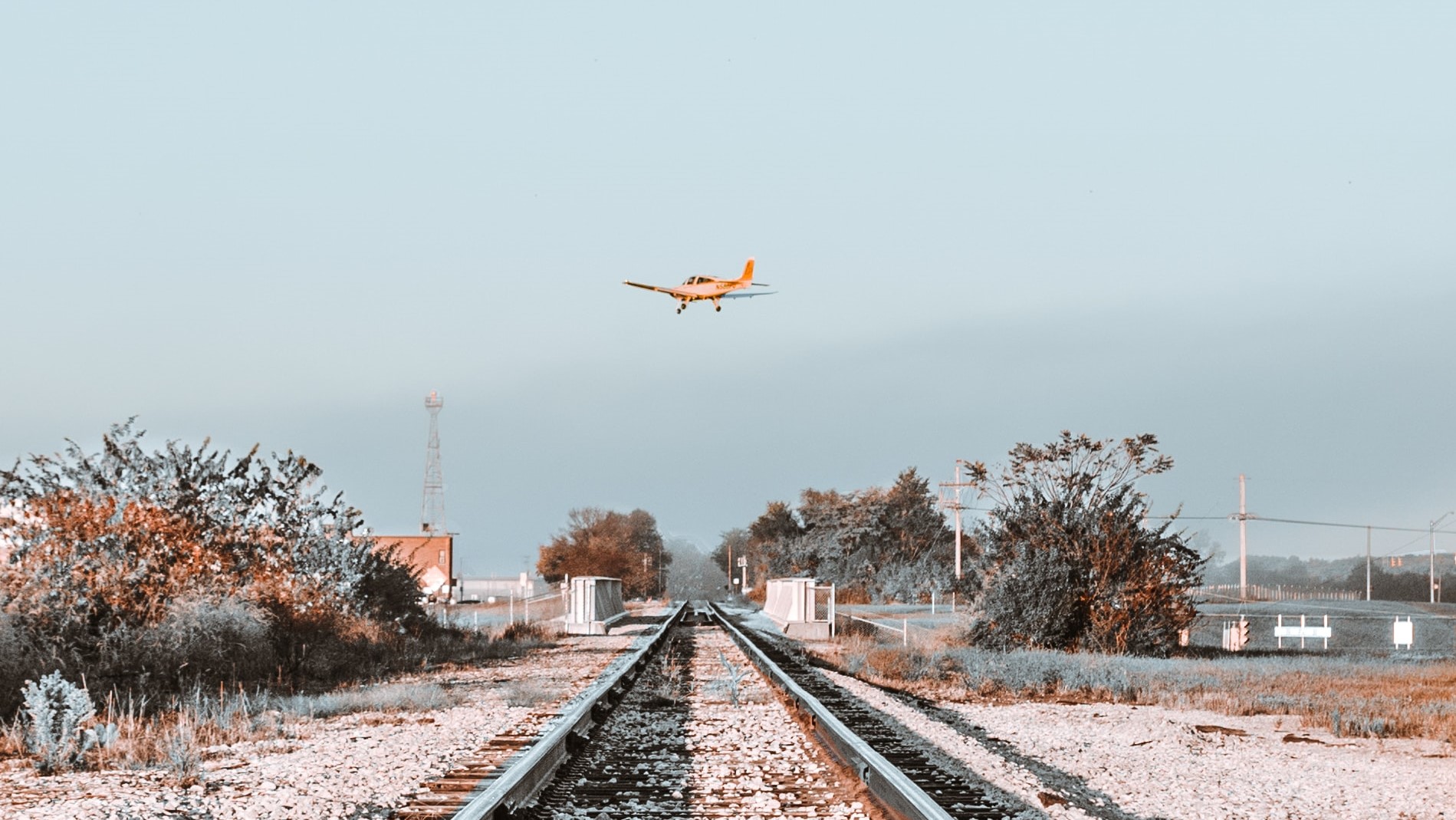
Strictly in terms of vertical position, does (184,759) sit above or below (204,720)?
above

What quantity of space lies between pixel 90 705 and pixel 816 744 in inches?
227

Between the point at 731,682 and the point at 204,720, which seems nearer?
the point at 204,720

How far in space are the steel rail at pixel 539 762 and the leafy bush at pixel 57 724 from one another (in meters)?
3.34

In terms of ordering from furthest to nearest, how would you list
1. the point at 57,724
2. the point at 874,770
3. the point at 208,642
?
1. the point at 208,642
2. the point at 57,724
3. the point at 874,770

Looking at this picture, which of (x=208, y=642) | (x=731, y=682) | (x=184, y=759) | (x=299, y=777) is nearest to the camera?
(x=299, y=777)

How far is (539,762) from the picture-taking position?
31.4 feet

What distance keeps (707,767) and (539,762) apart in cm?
139

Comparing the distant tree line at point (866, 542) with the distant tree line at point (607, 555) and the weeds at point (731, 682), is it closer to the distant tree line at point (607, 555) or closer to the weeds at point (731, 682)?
the distant tree line at point (607, 555)

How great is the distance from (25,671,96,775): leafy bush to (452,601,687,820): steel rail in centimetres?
334

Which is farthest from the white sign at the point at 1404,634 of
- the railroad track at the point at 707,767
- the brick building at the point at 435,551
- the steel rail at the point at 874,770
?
the brick building at the point at 435,551

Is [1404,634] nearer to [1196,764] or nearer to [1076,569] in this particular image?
[1076,569]

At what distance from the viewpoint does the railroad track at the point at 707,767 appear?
851 cm

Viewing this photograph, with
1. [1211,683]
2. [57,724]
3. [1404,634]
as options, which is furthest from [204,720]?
[1404,634]

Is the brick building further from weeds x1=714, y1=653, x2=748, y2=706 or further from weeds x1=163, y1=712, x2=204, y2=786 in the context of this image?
weeds x1=163, y1=712, x2=204, y2=786
